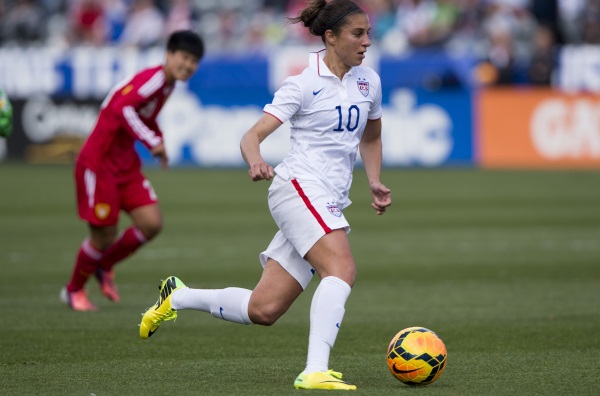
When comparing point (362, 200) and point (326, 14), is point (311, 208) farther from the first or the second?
point (362, 200)

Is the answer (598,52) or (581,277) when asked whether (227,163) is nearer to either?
(598,52)

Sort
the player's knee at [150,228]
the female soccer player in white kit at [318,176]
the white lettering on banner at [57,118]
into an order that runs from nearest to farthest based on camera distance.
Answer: the female soccer player in white kit at [318,176], the player's knee at [150,228], the white lettering on banner at [57,118]

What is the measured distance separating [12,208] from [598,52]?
13393 mm

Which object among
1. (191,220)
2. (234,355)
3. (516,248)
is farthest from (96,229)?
(191,220)

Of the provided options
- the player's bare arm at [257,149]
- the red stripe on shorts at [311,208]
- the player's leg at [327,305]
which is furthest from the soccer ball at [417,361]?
the player's bare arm at [257,149]

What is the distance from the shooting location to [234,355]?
27.5 ft

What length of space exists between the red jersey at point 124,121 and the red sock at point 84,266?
2.37 feet

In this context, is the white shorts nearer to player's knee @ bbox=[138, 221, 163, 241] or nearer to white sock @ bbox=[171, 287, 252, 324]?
white sock @ bbox=[171, 287, 252, 324]

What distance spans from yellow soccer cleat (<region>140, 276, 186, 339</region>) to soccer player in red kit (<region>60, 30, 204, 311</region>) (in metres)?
3.13

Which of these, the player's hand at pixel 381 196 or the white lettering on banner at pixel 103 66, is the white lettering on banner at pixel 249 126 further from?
the player's hand at pixel 381 196

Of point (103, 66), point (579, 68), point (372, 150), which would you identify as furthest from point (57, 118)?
point (372, 150)

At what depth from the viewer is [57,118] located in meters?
26.8

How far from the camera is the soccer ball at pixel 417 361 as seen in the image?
6969 millimetres

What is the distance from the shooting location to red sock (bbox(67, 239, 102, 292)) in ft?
36.2
